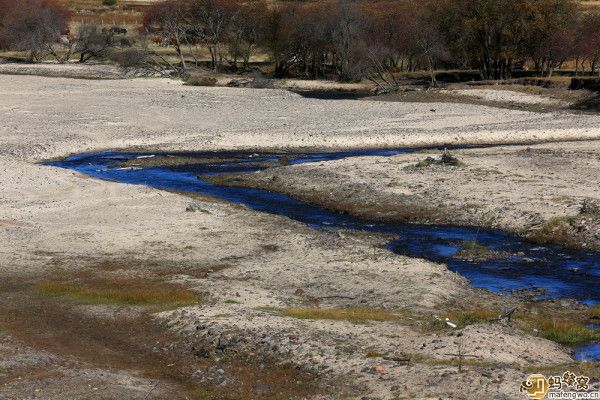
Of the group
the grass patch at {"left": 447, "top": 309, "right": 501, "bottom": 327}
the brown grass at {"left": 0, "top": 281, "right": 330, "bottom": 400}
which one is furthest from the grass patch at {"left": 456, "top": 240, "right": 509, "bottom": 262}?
the brown grass at {"left": 0, "top": 281, "right": 330, "bottom": 400}

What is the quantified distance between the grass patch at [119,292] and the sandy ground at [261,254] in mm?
558

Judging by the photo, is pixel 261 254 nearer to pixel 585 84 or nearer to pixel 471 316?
pixel 471 316

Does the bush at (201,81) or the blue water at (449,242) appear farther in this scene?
the bush at (201,81)

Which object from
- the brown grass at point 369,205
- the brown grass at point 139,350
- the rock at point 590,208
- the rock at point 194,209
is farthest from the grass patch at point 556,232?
the brown grass at point 139,350

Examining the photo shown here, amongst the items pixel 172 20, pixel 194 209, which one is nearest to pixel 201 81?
pixel 172 20

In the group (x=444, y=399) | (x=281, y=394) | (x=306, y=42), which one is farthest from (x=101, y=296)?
(x=306, y=42)

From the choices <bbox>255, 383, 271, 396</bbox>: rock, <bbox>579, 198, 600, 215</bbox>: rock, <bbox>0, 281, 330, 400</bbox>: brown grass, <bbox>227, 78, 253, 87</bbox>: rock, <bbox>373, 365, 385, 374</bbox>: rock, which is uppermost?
<bbox>373, 365, 385, 374</bbox>: rock

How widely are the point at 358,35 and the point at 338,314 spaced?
60.8 metres

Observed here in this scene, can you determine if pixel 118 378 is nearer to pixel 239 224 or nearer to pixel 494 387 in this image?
pixel 494 387

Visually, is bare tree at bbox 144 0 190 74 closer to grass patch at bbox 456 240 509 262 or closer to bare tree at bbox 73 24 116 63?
Answer: bare tree at bbox 73 24 116 63

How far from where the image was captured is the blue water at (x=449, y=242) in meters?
18.5

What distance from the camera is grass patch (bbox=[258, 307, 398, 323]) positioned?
50.2 ft

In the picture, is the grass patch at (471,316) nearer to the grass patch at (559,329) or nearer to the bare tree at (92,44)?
the grass patch at (559,329)

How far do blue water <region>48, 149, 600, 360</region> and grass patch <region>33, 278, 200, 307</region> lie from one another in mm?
6184
